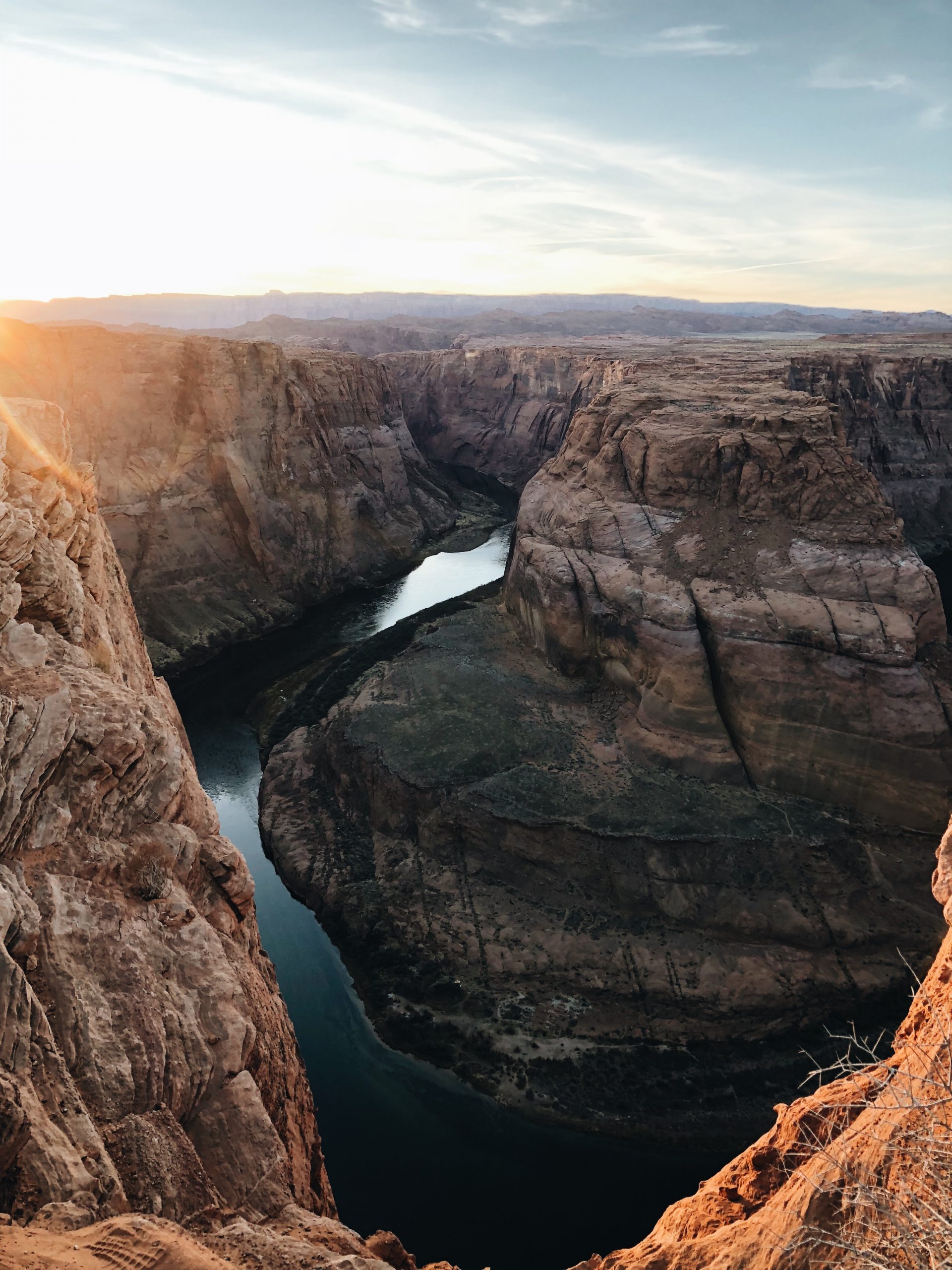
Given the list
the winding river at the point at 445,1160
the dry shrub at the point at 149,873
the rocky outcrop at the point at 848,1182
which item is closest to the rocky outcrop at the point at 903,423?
the winding river at the point at 445,1160

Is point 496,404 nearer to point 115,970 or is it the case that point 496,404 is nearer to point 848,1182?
point 115,970

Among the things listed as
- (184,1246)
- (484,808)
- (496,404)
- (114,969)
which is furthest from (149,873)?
(496,404)

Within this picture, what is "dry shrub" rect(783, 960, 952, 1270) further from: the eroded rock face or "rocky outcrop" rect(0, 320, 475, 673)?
"rocky outcrop" rect(0, 320, 475, 673)

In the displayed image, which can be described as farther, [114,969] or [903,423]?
[903,423]

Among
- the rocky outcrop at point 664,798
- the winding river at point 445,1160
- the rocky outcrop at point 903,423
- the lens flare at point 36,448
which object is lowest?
the winding river at point 445,1160

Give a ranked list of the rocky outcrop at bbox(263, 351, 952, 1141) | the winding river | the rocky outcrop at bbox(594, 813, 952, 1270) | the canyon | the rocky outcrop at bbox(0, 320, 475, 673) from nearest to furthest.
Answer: the rocky outcrop at bbox(594, 813, 952, 1270) < the canyon < the winding river < the rocky outcrop at bbox(263, 351, 952, 1141) < the rocky outcrop at bbox(0, 320, 475, 673)

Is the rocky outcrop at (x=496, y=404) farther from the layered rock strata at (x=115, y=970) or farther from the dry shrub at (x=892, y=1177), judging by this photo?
the dry shrub at (x=892, y=1177)

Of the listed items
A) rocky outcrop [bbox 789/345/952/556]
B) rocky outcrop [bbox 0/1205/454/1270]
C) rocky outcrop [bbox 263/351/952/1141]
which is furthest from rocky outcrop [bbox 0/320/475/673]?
rocky outcrop [bbox 789/345/952/556]
